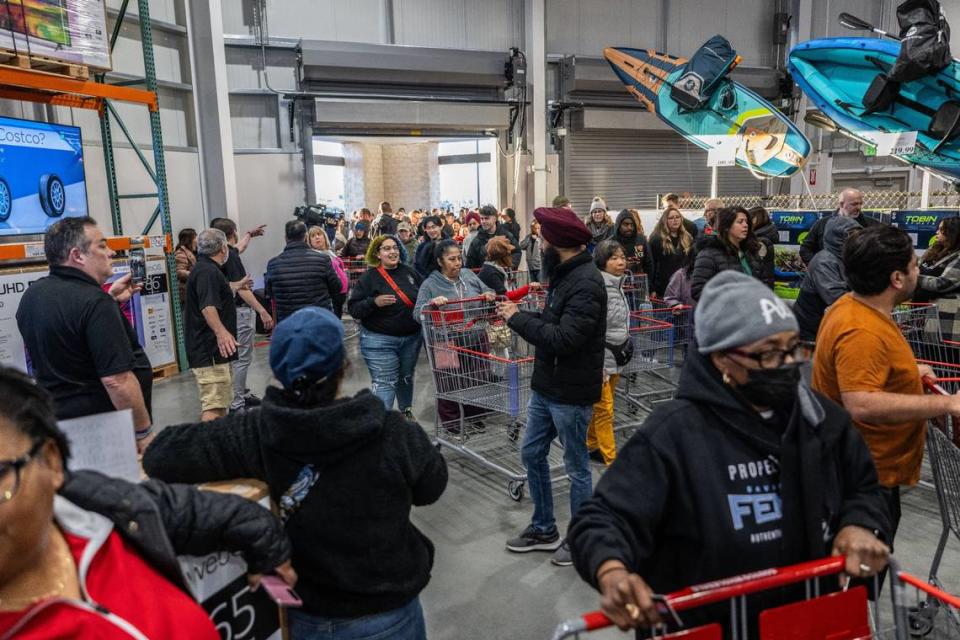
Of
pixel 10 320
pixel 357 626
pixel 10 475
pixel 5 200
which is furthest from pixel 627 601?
pixel 5 200

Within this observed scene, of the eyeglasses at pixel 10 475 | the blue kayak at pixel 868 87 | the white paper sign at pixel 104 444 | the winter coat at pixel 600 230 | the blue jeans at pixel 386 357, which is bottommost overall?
the blue jeans at pixel 386 357

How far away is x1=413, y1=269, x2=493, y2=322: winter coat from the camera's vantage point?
4797mm

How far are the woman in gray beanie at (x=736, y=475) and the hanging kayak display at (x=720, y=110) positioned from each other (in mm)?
7844

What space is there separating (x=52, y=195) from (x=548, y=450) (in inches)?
211

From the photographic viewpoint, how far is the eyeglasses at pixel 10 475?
3.18 feet

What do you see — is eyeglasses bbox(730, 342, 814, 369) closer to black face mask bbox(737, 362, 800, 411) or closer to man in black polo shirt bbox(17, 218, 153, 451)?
black face mask bbox(737, 362, 800, 411)

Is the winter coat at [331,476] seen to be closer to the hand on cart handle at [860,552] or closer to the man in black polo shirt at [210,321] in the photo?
the hand on cart handle at [860,552]

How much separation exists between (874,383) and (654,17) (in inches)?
564

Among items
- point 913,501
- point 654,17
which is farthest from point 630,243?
point 654,17

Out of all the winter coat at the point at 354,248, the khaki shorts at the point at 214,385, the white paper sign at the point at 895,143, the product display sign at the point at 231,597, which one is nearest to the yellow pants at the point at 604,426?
the khaki shorts at the point at 214,385

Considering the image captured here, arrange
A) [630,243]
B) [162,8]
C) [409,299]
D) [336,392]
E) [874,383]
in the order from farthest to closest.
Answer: [162,8] < [630,243] < [409,299] < [874,383] < [336,392]

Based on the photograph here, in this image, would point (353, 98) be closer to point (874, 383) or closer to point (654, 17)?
point (654, 17)

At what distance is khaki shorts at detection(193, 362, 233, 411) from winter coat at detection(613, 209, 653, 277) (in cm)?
412

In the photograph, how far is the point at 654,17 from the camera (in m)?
14.6
